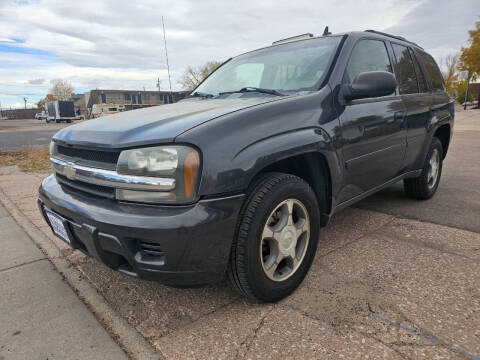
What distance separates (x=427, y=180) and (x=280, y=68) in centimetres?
228

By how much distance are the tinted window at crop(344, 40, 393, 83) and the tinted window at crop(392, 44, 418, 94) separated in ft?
0.67

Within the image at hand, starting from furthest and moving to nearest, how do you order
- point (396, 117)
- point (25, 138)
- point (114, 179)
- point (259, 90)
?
point (25, 138) < point (396, 117) < point (259, 90) < point (114, 179)

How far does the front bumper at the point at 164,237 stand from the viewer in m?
1.58

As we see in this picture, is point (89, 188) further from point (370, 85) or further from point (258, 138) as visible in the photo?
point (370, 85)

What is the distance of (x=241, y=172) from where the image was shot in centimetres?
173

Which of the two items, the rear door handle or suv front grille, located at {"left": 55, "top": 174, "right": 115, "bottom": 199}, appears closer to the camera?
suv front grille, located at {"left": 55, "top": 174, "right": 115, "bottom": 199}

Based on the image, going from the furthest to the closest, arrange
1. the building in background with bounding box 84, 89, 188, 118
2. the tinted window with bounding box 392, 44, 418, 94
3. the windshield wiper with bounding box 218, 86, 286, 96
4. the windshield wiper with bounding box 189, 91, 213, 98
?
the building in background with bounding box 84, 89, 188, 118, the tinted window with bounding box 392, 44, 418, 94, the windshield wiper with bounding box 189, 91, 213, 98, the windshield wiper with bounding box 218, 86, 286, 96

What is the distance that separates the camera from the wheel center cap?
6.59 feet

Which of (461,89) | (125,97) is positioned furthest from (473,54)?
(125,97)

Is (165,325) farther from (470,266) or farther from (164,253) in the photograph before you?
(470,266)

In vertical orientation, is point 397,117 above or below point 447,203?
above

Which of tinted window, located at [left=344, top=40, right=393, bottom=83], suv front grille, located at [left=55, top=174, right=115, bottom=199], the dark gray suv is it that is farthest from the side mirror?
suv front grille, located at [left=55, top=174, right=115, bottom=199]

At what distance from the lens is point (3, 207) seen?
172 inches

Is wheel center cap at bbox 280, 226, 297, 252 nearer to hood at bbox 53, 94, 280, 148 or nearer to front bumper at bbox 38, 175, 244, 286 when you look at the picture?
front bumper at bbox 38, 175, 244, 286
